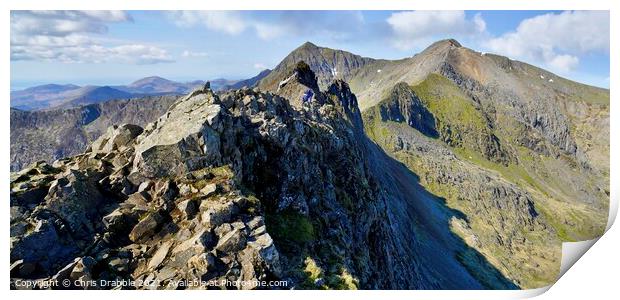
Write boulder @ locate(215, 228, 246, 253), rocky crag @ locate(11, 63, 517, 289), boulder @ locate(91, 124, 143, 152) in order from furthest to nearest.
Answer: boulder @ locate(91, 124, 143, 152), boulder @ locate(215, 228, 246, 253), rocky crag @ locate(11, 63, 517, 289)

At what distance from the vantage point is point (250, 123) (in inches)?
1339

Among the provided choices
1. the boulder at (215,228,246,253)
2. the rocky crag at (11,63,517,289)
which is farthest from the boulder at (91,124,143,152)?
the boulder at (215,228,246,253)

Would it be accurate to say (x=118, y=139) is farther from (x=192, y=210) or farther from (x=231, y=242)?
(x=231, y=242)

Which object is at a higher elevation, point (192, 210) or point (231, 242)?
point (192, 210)

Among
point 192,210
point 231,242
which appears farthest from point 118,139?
point 231,242

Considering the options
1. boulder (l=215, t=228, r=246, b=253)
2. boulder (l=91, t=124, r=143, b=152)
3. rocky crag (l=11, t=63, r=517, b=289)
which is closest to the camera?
rocky crag (l=11, t=63, r=517, b=289)

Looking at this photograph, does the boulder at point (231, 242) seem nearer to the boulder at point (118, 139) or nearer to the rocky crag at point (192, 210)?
the rocky crag at point (192, 210)

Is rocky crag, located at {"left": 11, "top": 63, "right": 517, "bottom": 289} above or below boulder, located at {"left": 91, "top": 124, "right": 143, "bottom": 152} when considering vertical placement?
below

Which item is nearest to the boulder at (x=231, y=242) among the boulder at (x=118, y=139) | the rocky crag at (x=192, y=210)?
the rocky crag at (x=192, y=210)

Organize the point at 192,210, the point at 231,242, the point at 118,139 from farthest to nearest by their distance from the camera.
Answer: the point at 118,139
the point at 192,210
the point at 231,242

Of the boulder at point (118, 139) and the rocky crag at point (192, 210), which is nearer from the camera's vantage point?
the rocky crag at point (192, 210)

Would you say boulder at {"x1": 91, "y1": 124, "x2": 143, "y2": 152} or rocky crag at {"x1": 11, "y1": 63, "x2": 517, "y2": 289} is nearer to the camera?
rocky crag at {"x1": 11, "y1": 63, "x2": 517, "y2": 289}

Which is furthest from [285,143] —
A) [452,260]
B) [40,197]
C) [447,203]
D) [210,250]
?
[447,203]

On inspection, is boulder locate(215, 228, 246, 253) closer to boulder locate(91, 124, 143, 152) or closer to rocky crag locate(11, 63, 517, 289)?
rocky crag locate(11, 63, 517, 289)
